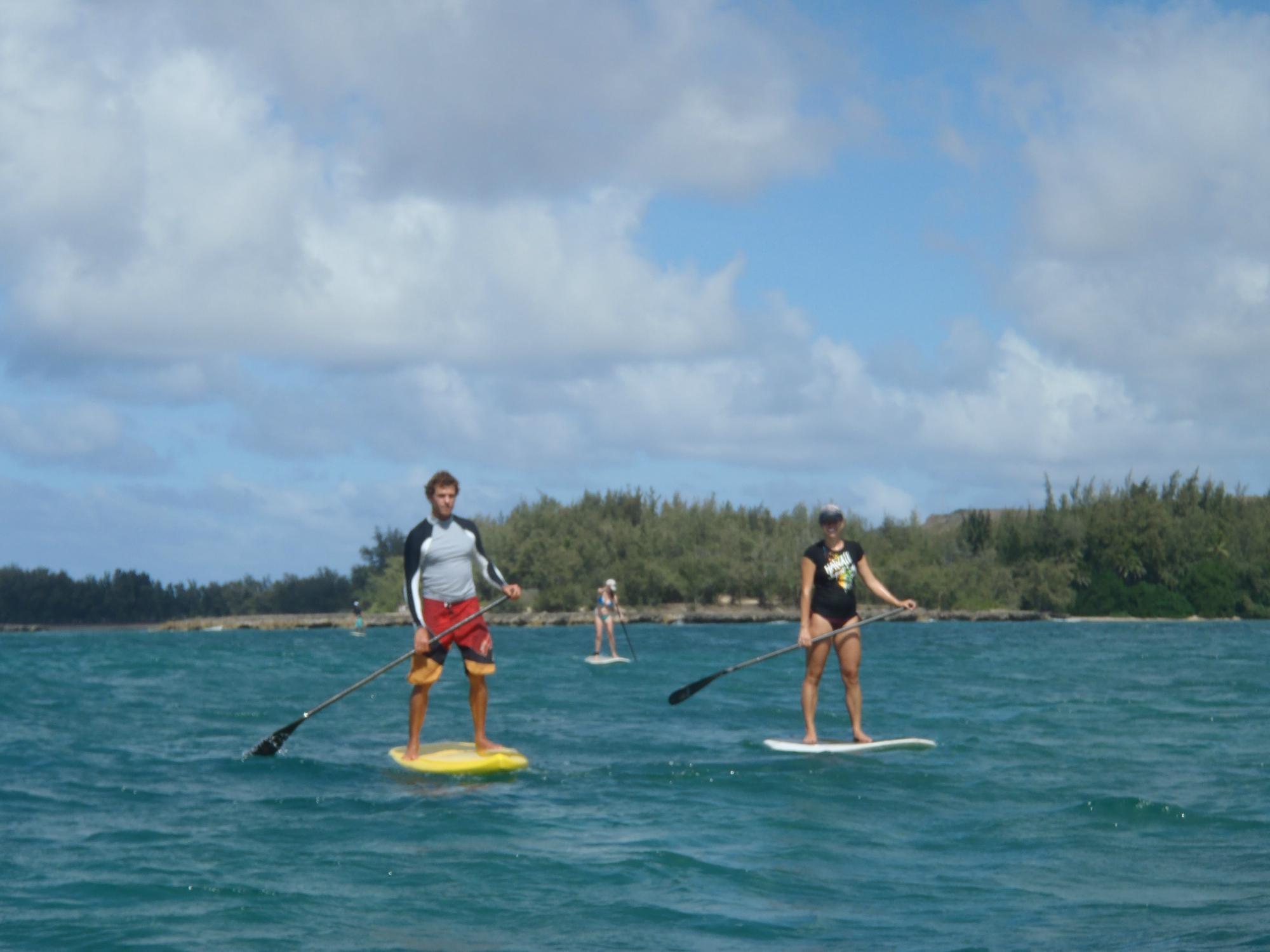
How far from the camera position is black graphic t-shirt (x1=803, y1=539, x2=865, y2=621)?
1060cm

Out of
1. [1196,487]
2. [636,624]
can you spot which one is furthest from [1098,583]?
[636,624]

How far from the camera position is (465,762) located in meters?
9.55

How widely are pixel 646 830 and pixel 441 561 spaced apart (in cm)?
298

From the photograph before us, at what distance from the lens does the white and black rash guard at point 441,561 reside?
9648mm

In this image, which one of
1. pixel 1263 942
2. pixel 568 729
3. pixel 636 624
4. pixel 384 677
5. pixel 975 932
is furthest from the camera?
pixel 636 624

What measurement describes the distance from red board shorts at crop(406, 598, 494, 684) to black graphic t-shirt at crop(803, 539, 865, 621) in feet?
8.42

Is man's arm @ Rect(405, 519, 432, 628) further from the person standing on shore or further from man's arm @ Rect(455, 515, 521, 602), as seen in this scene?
the person standing on shore

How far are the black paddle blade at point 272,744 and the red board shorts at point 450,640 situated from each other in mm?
1170

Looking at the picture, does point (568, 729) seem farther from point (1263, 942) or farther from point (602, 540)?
point (602, 540)

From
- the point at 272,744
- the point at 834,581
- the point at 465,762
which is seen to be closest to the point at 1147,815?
the point at 834,581

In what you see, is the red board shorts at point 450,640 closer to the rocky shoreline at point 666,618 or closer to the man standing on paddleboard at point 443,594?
the man standing on paddleboard at point 443,594

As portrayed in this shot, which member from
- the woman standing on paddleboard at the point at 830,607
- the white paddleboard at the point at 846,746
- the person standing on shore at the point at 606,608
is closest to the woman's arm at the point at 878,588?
the woman standing on paddleboard at the point at 830,607

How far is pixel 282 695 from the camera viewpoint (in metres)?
16.9

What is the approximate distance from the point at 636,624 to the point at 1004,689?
48.4 m
